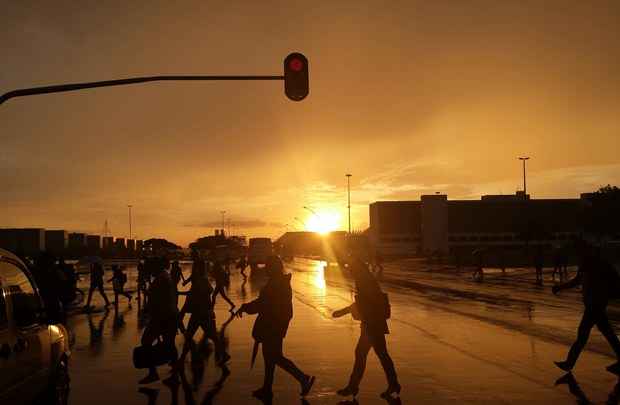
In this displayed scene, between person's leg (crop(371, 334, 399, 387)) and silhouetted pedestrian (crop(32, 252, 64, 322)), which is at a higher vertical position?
silhouetted pedestrian (crop(32, 252, 64, 322))

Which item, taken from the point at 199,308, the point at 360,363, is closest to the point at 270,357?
the point at 360,363

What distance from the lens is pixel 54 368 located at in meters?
6.72

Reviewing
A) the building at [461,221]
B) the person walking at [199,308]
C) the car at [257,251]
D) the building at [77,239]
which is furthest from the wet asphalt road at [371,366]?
the building at [77,239]

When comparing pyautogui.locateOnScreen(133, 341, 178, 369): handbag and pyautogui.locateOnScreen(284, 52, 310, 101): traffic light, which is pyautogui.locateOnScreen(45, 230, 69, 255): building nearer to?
pyautogui.locateOnScreen(284, 52, 310, 101): traffic light

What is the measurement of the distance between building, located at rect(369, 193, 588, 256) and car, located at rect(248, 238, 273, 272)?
6549cm

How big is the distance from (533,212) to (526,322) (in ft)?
391

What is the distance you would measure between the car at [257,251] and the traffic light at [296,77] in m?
42.2

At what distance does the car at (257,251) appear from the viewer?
5667cm

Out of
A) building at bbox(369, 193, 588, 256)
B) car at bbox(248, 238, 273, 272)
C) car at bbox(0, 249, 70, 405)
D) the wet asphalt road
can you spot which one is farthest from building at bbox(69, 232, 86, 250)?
car at bbox(0, 249, 70, 405)

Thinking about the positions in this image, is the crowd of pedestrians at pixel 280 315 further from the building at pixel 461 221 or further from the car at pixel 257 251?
the building at pixel 461 221

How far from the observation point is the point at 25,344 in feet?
19.0

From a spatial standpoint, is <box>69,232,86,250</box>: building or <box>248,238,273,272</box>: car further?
<box>69,232,86,250</box>: building

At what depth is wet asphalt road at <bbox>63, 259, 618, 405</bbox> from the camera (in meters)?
8.33

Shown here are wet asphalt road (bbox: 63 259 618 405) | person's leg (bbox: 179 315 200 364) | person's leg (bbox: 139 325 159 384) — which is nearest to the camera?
wet asphalt road (bbox: 63 259 618 405)
